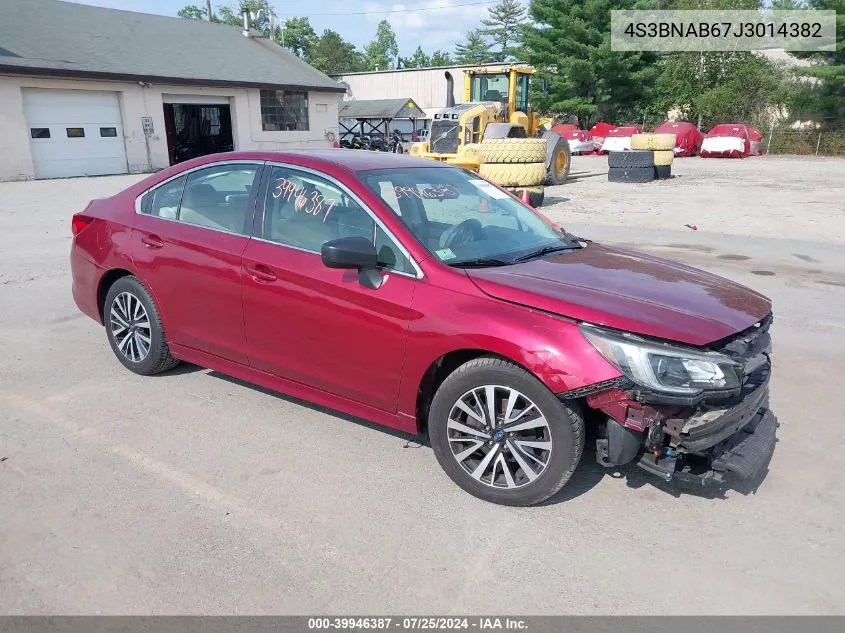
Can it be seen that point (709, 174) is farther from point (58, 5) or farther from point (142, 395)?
point (58, 5)

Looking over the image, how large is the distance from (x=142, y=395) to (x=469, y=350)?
2.52 meters

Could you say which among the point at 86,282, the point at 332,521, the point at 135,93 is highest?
the point at 135,93

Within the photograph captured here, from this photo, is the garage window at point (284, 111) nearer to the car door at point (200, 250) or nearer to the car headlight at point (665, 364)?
the car door at point (200, 250)

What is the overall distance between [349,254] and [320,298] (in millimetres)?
416

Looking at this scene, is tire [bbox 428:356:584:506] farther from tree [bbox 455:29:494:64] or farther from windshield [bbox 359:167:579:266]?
tree [bbox 455:29:494:64]

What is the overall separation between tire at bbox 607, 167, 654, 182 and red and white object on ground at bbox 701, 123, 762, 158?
13222 millimetres

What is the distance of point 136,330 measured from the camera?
477 cm

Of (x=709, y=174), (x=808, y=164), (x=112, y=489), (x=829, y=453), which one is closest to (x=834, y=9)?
(x=808, y=164)

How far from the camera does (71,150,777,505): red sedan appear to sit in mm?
2957

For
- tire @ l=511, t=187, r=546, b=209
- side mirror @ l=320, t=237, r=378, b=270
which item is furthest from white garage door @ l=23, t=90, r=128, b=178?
side mirror @ l=320, t=237, r=378, b=270

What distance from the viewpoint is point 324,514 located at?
127 inches

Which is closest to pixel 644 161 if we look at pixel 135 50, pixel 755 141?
pixel 755 141

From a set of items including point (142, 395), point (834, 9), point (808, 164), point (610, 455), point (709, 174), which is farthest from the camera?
point (834, 9)

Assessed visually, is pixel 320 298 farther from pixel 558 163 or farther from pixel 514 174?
pixel 558 163
